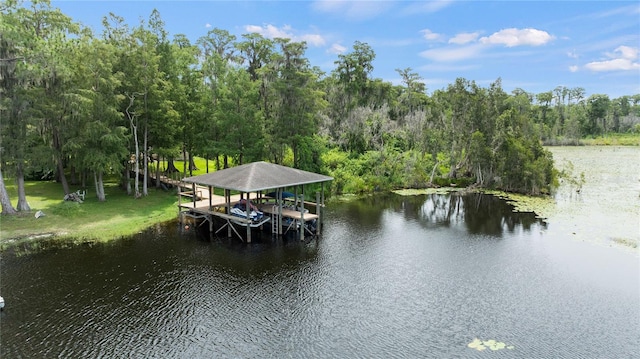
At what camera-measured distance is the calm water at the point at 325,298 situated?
37.7 ft

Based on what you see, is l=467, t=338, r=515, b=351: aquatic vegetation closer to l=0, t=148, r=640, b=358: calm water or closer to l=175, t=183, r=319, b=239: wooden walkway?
l=0, t=148, r=640, b=358: calm water

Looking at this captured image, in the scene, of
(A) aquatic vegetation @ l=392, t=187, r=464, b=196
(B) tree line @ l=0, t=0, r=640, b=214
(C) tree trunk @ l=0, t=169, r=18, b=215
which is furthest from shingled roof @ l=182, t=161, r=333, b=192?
(A) aquatic vegetation @ l=392, t=187, r=464, b=196

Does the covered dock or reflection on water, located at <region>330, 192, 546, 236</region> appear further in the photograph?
reflection on water, located at <region>330, 192, 546, 236</region>

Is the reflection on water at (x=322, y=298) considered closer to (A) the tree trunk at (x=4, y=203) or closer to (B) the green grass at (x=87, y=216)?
(B) the green grass at (x=87, y=216)

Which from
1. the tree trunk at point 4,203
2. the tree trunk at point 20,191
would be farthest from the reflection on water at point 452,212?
the tree trunk at point 4,203

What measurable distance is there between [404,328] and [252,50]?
1185 inches

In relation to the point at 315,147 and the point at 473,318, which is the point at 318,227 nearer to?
the point at 473,318

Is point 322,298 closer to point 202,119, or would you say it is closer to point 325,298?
point 325,298

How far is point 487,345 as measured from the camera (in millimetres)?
11516

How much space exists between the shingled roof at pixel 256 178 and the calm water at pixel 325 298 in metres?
3.03

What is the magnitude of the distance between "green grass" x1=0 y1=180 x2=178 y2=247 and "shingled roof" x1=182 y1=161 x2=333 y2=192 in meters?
4.18

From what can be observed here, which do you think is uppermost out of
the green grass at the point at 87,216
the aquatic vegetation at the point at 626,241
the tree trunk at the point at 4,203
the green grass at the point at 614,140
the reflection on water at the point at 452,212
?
the green grass at the point at 614,140

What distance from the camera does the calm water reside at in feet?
37.7

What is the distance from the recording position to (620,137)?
3620 inches
